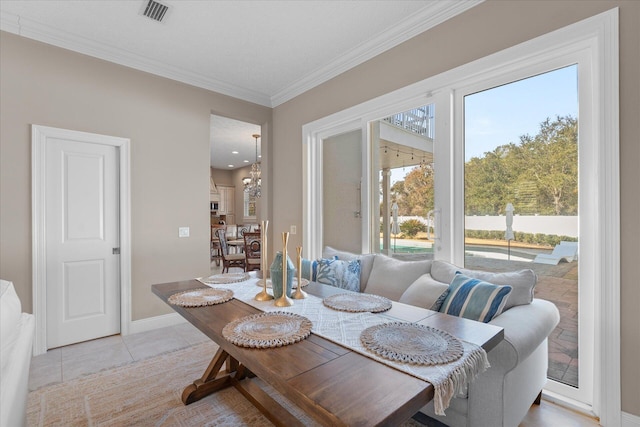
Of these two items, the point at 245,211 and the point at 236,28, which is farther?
the point at 245,211

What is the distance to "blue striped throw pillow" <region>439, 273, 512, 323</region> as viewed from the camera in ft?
5.43

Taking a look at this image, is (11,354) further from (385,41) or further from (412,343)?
(385,41)

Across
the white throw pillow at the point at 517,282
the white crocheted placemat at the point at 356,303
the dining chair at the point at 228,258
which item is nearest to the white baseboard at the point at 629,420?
the white throw pillow at the point at 517,282

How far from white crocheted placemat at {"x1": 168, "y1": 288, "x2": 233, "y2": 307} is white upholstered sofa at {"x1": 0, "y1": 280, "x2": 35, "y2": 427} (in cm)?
60

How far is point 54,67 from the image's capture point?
111 inches

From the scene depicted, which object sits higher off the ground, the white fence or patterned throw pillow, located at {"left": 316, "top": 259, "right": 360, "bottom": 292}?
the white fence

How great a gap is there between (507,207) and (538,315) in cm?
83

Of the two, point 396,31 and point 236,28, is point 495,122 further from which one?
point 236,28

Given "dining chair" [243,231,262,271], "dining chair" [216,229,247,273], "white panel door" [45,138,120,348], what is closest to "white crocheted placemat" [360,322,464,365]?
"white panel door" [45,138,120,348]

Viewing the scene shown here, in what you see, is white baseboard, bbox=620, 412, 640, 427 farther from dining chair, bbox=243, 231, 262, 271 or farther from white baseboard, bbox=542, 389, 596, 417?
dining chair, bbox=243, 231, 262, 271

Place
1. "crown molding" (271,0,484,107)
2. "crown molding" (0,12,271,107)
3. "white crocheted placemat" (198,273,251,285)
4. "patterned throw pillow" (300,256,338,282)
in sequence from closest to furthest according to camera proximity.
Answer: "white crocheted placemat" (198,273,251,285) → "crown molding" (271,0,484,107) → "crown molding" (0,12,271,107) → "patterned throw pillow" (300,256,338,282)

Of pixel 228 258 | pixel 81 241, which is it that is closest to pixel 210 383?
pixel 81 241

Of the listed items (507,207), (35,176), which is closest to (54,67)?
(35,176)

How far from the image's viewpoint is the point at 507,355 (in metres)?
1.37
